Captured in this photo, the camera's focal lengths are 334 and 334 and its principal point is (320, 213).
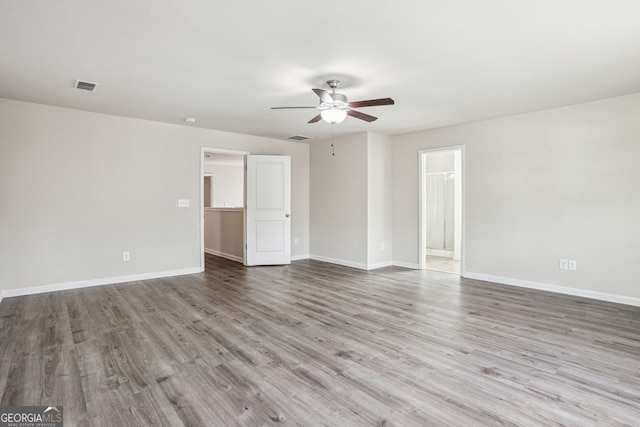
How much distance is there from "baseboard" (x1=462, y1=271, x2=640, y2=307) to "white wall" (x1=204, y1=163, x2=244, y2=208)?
24.8ft

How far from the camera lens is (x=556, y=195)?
4.38 m

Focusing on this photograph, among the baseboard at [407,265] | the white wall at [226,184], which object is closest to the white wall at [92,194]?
the baseboard at [407,265]

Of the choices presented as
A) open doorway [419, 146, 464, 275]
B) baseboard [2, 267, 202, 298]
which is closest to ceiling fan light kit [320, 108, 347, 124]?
baseboard [2, 267, 202, 298]

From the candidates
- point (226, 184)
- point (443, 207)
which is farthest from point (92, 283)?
point (443, 207)

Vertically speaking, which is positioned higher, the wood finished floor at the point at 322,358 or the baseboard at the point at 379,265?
the baseboard at the point at 379,265

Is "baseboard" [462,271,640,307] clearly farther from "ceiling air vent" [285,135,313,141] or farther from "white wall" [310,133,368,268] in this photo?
"ceiling air vent" [285,135,313,141]

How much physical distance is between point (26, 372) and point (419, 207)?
5324mm

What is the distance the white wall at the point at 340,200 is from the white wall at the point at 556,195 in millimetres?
1452

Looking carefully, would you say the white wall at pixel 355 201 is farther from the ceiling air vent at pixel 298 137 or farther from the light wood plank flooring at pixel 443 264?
the light wood plank flooring at pixel 443 264

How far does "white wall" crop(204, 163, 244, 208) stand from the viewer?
10.4 m

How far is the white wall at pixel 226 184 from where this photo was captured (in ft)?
34.0

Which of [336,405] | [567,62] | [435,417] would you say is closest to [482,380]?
[435,417]

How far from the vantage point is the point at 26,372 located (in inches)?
88.8

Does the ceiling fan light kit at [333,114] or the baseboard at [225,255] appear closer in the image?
the ceiling fan light kit at [333,114]
